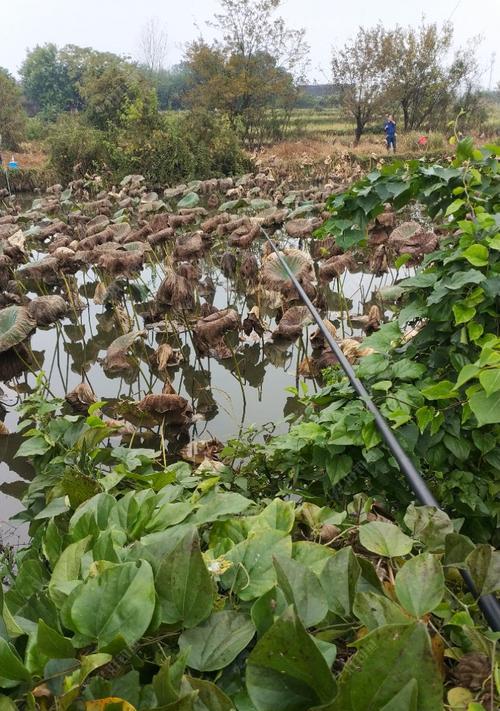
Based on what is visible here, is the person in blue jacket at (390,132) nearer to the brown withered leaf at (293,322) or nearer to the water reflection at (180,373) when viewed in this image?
Result: the water reflection at (180,373)

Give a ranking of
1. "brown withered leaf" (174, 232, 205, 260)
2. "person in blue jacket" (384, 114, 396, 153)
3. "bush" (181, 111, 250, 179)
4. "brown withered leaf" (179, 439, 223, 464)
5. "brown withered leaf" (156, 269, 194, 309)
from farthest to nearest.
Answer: "person in blue jacket" (384, 114, 396, 153) → "bush" (181, 111, 250, 179) → "brown withered leaf" (174, 232, 205, 260) → "brown withered leaf" (156, 269, 194, 309) → "brown withered leaf" (179, 439, 223, 464)

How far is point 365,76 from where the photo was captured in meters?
21.8

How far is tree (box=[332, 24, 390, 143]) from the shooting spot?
21.5 meters

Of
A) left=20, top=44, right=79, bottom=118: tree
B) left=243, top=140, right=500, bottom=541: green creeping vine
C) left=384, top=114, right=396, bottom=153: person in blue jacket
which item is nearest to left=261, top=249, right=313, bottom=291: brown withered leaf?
left=243, top=140, right=500, bottom=541: green creeping vine

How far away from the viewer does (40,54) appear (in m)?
43.6

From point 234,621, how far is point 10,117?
26204 millimetres

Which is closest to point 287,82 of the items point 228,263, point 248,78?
point 248,78

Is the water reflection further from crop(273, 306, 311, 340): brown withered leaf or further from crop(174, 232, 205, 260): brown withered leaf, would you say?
crop(174, 232, 205, 260): brown withered leaf

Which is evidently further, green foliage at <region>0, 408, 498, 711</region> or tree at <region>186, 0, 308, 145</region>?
tree at <region>186, 0, 308, 145</region>

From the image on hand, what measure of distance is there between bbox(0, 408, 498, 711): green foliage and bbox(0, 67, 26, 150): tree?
995 inches

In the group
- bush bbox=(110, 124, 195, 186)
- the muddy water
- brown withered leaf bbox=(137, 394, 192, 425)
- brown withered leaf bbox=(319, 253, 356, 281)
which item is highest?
bush bbox=(110, 124, 195, 186)

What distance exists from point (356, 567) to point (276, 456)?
130 centimetres

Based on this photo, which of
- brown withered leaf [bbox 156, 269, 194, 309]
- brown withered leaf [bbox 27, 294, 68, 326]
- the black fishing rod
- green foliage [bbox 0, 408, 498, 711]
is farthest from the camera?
brown withered leaf [bbox 156, 269, 194, 309]

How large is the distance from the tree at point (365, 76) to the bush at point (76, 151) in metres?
10.8
